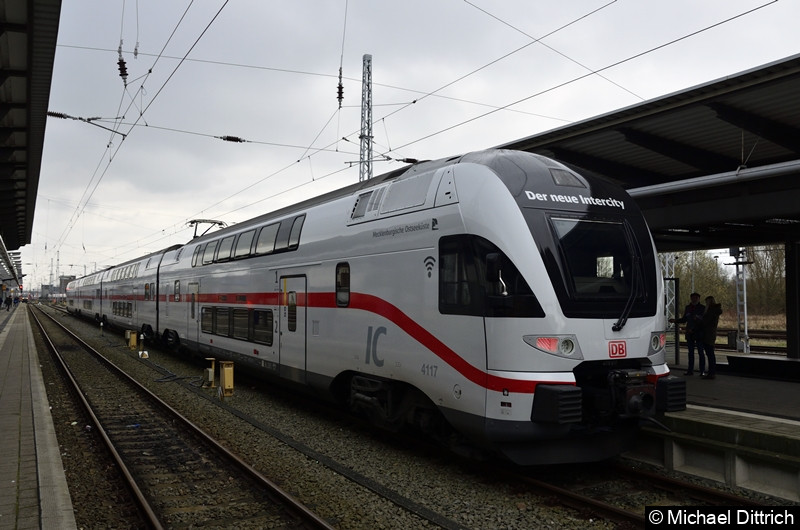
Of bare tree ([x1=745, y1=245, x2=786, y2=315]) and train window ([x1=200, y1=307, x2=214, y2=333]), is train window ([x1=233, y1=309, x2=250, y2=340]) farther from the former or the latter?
bare tree ([x1=745, y1=245, x2=786, y2=315])

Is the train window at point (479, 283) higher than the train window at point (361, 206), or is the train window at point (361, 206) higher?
the train window at point (361, 206)

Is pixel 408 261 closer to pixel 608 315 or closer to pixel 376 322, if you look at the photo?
pixel 376 322

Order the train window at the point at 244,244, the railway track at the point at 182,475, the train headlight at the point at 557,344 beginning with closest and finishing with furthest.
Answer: the railway track at the point at 182,475 < the train headlight at the point at 557,344 < the train window at the point at 244,244

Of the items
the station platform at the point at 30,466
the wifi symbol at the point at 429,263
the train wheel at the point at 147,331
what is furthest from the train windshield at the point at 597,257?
the train wheel at the point at 147,331

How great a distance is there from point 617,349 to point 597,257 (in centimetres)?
97

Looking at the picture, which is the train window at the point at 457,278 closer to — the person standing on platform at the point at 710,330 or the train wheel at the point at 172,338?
the person standing on platform at the point at 710,330

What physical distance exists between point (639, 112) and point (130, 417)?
975cm

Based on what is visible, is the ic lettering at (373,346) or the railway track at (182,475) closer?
the railway track at (182,475)

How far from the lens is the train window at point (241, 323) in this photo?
1195cm

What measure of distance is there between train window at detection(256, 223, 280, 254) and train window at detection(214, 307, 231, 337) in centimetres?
222

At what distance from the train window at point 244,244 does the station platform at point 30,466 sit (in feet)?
14.7

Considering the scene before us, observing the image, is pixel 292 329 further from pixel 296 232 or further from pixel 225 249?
pixel 225 249

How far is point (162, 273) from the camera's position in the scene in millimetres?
19078

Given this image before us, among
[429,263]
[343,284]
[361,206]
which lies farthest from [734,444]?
[361,206]
